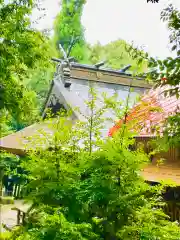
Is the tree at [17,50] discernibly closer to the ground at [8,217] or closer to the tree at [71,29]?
the ground at [8,217]

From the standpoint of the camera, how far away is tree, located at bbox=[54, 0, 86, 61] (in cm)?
2114

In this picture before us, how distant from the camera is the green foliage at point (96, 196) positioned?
293cm

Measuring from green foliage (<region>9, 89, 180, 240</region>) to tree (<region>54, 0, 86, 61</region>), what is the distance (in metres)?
18.0

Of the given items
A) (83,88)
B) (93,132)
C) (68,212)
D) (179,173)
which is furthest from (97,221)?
(83,88)

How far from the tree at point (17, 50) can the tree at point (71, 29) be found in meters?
15.9

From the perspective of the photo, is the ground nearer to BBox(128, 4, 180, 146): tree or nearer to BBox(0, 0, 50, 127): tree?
BBox(0, 0, 50, 127): tree

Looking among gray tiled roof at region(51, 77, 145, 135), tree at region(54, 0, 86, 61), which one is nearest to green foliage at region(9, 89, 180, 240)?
gray tiled roof at region(51, 77, 145, 135)

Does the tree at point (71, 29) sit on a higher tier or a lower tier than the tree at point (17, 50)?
higher

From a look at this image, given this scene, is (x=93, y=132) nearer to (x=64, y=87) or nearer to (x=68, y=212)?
(x=68, y=212)

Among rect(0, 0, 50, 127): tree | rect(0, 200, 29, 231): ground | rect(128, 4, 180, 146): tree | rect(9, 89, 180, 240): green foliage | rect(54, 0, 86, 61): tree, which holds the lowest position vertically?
rect(0, 200, 29, 231): ground

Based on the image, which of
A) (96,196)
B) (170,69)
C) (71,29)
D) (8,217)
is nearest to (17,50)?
(96,196)

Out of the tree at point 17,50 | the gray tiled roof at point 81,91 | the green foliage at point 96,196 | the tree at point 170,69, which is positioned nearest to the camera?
the tree at point 170,69

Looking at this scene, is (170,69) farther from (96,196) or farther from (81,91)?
(81,91)

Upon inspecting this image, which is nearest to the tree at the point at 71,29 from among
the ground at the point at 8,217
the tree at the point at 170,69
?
the ground at the point at 8,217
